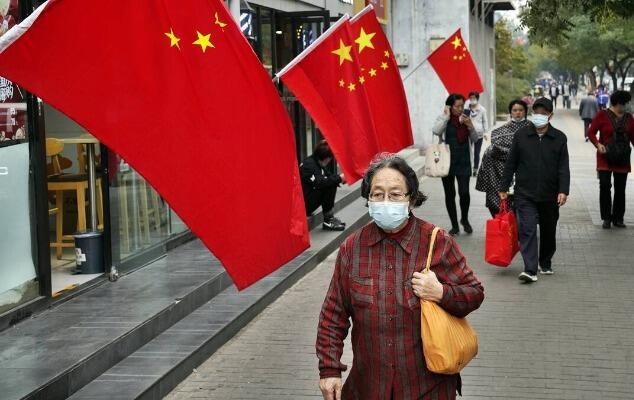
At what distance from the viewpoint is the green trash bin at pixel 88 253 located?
9.68 m

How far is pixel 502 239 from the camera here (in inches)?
406

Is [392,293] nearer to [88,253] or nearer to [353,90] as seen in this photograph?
[353,90]

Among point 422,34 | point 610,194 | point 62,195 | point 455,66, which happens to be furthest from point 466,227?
point 422,34

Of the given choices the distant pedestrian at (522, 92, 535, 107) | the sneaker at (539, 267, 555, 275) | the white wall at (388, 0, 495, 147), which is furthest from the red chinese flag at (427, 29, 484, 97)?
the white wall at (388, 0, 495, 147)

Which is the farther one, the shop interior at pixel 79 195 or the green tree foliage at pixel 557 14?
the green tree foliage at pixel 557 14

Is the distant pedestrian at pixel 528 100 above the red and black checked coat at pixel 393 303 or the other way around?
above

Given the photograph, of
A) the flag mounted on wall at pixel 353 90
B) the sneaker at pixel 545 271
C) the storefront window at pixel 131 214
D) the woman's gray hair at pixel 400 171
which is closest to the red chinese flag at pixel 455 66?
the sneaker at pixel 545 271

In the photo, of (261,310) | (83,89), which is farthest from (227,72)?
(261,310)

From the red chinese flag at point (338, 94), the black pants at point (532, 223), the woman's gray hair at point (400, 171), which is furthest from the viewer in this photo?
the black pants at point (532, 223)

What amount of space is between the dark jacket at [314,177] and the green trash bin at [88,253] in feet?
13.0

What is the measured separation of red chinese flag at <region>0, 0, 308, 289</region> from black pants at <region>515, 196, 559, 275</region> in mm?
5509

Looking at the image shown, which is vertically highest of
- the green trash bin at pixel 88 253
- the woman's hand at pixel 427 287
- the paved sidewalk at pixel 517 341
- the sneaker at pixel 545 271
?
the woman's hand at pixel 427 287

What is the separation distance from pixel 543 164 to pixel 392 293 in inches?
254

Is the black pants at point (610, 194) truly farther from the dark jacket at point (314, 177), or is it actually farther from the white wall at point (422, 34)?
the white wall at point (422, 34)
